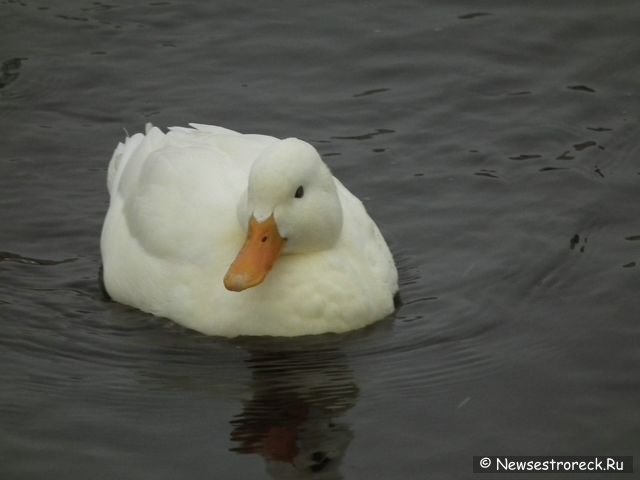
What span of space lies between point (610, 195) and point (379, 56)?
2816mm

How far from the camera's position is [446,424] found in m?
7.54

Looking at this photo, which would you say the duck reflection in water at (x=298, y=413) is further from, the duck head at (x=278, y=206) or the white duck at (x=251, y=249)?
the duck head at (x=278, y=206)

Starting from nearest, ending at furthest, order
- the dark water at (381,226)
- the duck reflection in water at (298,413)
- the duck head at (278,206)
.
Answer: the duck reflection in water at (298,413) < the dark water at (381,226) < the duck head at (278,206)

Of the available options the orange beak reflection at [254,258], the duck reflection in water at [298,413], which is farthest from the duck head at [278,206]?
the duck reflection in water at [298,413]

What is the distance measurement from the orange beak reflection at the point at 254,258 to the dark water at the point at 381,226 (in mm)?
462

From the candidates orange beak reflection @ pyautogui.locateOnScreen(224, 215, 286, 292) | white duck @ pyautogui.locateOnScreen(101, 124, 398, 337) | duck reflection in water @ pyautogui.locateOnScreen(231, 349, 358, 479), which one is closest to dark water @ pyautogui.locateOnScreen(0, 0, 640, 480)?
duck reflection in water @ pyautogui.locateOnScreen(231, 349, 358, 479)

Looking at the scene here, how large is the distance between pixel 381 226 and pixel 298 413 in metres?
2.42

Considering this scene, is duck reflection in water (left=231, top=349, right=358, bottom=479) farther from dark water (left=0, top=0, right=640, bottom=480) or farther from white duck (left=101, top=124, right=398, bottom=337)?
white duck (left=101, top=124, right=398, bottom=337)

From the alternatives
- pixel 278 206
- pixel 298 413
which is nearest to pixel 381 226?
pixel 278 206

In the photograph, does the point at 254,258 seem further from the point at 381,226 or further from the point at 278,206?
the point at 381,226

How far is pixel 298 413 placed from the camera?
7.75 metres

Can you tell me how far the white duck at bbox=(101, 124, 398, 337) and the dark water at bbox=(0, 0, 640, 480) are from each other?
15 centimetres

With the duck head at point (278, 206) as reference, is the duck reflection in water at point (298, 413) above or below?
below

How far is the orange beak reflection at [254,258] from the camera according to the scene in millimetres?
8070
